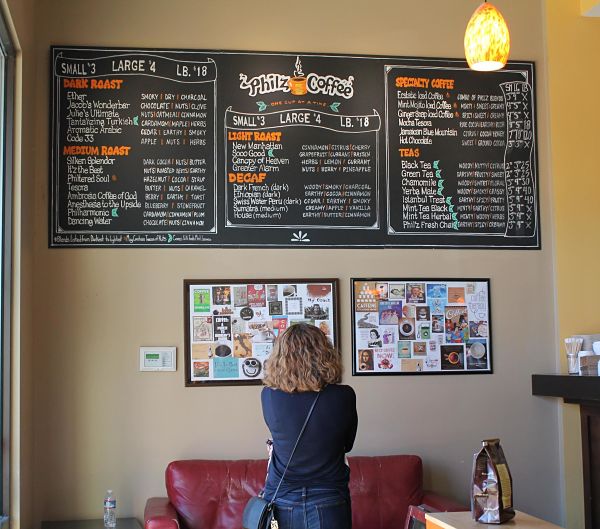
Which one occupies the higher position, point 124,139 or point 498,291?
point 124,139

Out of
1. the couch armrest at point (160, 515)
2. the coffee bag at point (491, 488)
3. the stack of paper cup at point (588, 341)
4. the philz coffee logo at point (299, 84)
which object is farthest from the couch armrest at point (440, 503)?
the philz coffee logo at point (299, 84)

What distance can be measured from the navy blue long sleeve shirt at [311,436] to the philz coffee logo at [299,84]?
248 centimetres

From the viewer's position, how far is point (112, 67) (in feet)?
17.0

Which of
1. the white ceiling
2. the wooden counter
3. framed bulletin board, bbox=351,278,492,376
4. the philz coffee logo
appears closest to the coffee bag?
the wooden counter

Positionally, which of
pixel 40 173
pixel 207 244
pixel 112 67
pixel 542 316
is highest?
pixel 112 67

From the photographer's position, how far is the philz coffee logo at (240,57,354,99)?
5.30 meters

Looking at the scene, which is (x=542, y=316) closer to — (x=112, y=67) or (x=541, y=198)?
(x=541, y=198)

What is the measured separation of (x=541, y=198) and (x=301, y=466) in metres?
3.01

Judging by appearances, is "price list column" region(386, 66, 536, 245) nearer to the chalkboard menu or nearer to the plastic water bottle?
the chalkboard menu

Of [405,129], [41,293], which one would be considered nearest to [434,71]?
[405,129]

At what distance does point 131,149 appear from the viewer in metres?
5.16

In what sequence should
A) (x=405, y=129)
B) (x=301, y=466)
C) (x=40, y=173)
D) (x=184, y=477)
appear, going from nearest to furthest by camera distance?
(x=301, y=466) → (x=184, y=477) → (x=40, y=173) → (x=405, y=129)

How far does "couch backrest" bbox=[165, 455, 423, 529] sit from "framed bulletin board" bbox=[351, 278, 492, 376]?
632mm

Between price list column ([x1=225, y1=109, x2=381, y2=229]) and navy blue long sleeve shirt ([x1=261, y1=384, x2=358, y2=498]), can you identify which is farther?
price list column ([x1=225, y1=109, x2=381, y2=229])
